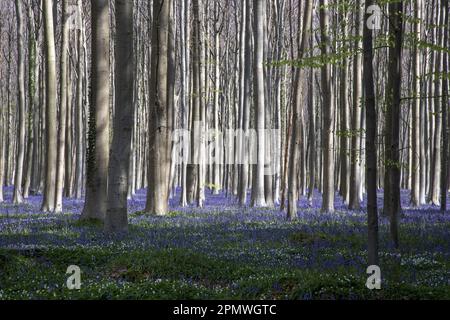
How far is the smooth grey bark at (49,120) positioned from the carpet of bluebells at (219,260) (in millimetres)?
4095

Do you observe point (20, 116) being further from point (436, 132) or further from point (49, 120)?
point (436, 132)

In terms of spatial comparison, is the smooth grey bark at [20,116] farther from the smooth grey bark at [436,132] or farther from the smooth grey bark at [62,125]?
the smooth grey bark at [436,132]

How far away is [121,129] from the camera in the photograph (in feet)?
42.7

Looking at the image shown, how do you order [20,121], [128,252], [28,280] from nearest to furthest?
[28,280], [128,252], [20,121]

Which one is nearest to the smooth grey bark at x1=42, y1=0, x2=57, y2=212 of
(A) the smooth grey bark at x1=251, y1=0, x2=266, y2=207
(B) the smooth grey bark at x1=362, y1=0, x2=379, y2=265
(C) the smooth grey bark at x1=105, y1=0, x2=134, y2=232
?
(C) the smooth grey bark at x1=105, y1=0, x2=134, y2=232

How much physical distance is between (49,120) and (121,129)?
780cm

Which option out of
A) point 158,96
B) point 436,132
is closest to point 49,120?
point 158,96

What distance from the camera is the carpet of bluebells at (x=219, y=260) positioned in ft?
24.4

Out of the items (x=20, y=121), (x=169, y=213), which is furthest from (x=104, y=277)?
(x=20, y=121)

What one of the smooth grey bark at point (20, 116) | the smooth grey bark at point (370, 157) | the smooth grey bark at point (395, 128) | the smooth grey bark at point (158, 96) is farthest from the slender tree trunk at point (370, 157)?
the smooth grey bark at point (20, 116)
